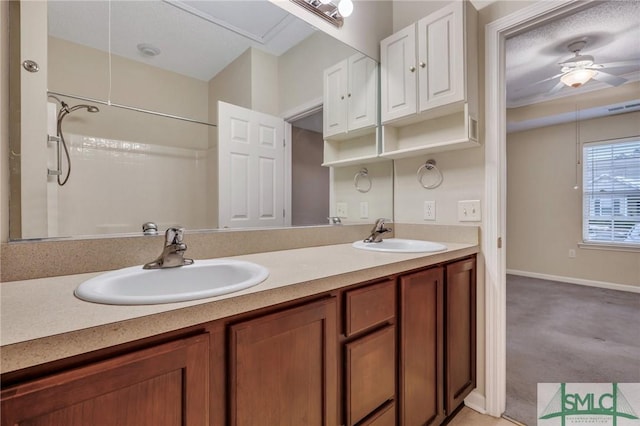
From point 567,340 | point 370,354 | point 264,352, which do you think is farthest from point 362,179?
point 567,340

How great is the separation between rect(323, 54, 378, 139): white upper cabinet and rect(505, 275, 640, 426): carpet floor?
6.02 ft

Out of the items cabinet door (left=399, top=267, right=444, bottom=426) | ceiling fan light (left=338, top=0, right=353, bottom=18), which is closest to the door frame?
cabinet door (left=399, top=267, right=444, bottom=426)

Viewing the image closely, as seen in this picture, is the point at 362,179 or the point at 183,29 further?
the point at 362,179

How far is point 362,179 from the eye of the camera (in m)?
2.01

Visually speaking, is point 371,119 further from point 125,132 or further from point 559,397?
point 559,397

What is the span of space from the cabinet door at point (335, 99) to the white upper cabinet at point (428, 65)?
25 centimetres

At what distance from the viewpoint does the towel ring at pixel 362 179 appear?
6.51ft

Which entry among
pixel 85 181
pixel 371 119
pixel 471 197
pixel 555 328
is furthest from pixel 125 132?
pixel 555 328

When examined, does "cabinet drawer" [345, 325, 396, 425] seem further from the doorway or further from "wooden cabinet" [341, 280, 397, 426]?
the doorway

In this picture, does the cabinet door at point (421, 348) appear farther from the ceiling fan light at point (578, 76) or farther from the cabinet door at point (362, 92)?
the ceiling fan light at point (578, 76)

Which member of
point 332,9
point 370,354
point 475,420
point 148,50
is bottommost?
point 475,420

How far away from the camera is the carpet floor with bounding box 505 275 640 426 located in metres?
1.79

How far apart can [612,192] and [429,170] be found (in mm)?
3755

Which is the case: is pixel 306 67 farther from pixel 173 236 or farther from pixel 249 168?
pixel 173 236
